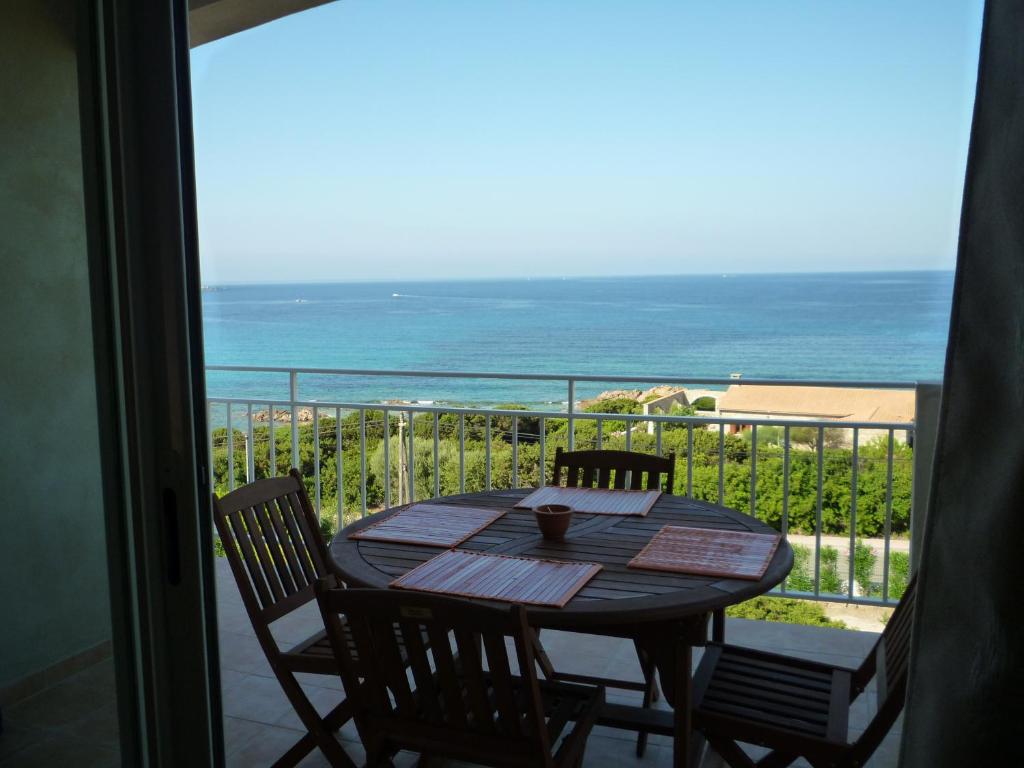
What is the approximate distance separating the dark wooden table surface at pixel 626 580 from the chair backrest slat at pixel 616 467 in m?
0.39

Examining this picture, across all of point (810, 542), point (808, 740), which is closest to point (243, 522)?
point (808, 740)

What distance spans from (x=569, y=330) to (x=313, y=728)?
3386 centimetres

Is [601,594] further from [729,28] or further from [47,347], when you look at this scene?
[729,28]

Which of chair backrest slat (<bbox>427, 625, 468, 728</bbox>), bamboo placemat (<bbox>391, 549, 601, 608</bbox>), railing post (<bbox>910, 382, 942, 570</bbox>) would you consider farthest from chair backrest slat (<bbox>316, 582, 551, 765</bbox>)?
railing post (<bbox>910, 382, 942, 570</bbox>)

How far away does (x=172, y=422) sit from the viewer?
56.3 inches

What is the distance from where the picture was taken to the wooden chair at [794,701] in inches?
75.2

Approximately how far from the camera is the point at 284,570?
2.67 meters

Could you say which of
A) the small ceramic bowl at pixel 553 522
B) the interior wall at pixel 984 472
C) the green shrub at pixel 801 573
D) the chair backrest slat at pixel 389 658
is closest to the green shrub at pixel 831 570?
the green shrub at pixel 801 573

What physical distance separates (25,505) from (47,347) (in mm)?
277

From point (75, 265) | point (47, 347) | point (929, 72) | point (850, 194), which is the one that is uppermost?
point (929, 72)

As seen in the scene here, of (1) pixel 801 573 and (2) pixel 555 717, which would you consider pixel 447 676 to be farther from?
(1) pixel 801 573

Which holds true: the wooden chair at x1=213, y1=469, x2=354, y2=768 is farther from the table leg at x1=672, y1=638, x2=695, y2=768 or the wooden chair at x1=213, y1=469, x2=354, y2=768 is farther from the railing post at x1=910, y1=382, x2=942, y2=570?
the railing post at x1=910, y1=382, x2=942, y2=570

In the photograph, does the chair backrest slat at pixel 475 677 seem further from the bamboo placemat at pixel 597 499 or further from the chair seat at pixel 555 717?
the bamboo placemat at pixel 597 499

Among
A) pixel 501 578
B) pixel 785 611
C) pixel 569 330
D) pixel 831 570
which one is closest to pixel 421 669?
pixel 501 578
